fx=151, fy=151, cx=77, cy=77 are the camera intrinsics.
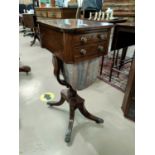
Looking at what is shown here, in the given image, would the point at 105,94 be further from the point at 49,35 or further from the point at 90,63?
the point at 49,35

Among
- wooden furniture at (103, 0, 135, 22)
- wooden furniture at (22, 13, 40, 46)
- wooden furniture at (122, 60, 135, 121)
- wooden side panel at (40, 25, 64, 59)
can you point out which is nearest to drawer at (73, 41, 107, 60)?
wooden side panel at (40, 25, 64, 59)

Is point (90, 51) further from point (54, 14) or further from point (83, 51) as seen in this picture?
point (54, 14)

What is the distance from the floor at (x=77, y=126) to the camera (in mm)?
1294

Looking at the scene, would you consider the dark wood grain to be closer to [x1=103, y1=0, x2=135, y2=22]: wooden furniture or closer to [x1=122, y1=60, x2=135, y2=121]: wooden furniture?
[x1=122, y1=60, x2=135, y2=121]: wooden furniture

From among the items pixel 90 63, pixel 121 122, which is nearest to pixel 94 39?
pixel 90 63

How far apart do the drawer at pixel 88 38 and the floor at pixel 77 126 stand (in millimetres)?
878

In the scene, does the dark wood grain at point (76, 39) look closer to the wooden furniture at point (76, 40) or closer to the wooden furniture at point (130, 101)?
the wooden furniture at point (76, 40)

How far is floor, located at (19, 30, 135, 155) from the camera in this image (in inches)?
50.9

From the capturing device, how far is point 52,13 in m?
3.92

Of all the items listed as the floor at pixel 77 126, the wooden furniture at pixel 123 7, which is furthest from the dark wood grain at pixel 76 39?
the wooden furniture at pixel 123 7

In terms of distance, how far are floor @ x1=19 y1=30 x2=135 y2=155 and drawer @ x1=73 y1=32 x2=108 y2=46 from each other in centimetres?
88

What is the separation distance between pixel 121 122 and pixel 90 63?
779 millimetres

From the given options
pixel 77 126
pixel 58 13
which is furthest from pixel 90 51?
pixel 58 13

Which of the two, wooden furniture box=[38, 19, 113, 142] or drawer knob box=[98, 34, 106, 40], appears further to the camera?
drawer knob box=[98, 34, 106, 40]
